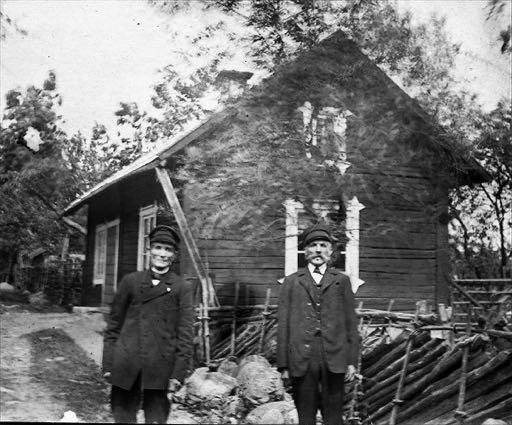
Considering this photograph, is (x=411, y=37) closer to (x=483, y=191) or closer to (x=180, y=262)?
(x=483, y=191)

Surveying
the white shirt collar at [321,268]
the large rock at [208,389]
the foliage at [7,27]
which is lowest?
the large rock at [208,389]

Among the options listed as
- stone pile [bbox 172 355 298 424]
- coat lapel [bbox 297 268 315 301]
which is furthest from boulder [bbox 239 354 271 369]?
coat lapel [bbox 297 268 315 301]

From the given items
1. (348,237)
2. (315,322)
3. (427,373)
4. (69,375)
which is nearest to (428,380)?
(427,373)

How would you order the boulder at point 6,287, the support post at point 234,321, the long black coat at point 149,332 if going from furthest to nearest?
1. the support post at point 234,321
2. the boulder at point 6,287
3. the long black coat at point 149,332

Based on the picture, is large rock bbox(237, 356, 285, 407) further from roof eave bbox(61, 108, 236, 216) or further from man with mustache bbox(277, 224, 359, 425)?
roof eave bbox(61, 108, 236, 216)

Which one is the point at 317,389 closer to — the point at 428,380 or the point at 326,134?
the point at 428,380

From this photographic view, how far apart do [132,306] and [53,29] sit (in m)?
2.44

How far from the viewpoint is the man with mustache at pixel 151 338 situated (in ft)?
10.2

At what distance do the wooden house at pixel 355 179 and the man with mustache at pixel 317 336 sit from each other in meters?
1.58

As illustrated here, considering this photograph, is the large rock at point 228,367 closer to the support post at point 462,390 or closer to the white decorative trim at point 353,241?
the white decorative trim at point 353,241

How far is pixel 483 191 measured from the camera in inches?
224

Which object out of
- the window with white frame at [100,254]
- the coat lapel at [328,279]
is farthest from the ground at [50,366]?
the coat lapel at [328,279]

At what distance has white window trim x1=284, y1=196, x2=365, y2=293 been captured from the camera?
5.02 m

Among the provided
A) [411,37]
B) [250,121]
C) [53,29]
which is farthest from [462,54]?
[53,29]
